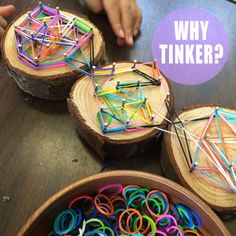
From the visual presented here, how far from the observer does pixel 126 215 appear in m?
0.80

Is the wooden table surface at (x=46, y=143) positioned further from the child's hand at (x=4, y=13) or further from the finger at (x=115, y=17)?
the child's hand at (x=4, y=13)

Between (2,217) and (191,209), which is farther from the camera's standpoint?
(2,217)

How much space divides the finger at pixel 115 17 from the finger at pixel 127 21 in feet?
0.05

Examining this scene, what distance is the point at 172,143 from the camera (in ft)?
2.82

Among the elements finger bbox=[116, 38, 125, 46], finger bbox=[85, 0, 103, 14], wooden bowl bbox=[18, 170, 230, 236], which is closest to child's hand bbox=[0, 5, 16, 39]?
finger bbox=[85, 0, 103, 14]

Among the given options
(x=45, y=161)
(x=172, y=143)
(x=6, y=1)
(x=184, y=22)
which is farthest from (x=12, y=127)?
(x=184, y=22)

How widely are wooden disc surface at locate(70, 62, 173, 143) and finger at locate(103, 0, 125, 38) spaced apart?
25 cm

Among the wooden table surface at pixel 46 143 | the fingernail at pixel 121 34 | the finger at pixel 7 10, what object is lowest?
the wooden table surface at pixel 46 143

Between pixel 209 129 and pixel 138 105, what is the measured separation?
Answer: 23 cm

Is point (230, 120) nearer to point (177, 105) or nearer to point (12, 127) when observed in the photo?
point (177, 105)

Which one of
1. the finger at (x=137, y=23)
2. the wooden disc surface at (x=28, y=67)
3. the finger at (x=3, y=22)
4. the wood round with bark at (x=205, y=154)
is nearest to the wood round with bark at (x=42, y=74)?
the wooden disc surface at (x=28, y=67)

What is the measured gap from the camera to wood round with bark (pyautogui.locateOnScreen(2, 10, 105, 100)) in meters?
0.97

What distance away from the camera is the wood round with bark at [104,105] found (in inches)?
34.4

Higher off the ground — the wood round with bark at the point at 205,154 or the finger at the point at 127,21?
the finger at the point at 127,21
